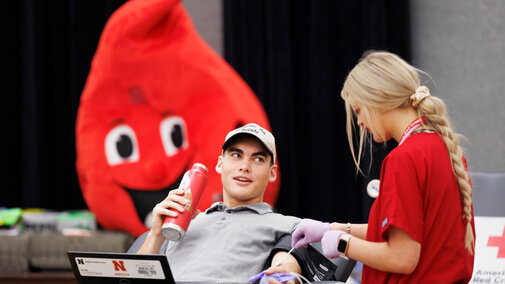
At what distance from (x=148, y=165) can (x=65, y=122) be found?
923 millimetres

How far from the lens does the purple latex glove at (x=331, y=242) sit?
1.48 meters

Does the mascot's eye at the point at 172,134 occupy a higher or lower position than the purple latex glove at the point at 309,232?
lower

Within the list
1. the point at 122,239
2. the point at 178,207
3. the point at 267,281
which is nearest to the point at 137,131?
the point at 122,239

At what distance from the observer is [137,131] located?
3420 mm

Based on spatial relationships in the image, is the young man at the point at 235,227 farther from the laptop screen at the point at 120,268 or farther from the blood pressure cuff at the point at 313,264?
the laptop screen at the point at 120,268

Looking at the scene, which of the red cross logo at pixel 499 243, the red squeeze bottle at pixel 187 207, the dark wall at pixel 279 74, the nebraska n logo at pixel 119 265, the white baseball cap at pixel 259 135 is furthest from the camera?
the dark wall at pixel 279 74

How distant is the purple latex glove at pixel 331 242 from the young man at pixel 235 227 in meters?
0.14

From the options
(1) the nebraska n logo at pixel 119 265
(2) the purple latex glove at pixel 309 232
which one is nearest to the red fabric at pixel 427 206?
(2) the purple latex glove at pixel 309 232

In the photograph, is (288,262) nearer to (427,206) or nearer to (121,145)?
(427,206)

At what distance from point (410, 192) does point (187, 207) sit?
54cm

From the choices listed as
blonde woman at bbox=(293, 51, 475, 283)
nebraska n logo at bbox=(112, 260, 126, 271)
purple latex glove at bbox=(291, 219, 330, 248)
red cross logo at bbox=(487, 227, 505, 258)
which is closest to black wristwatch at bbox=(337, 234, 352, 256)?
blonde woman at bbox=(293, 51, 475, 283)

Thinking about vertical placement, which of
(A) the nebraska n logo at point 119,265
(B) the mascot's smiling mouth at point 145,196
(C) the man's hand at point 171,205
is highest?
(C) the man's hand at point 171,205

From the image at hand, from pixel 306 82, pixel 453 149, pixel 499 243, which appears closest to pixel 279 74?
pixel 306 82

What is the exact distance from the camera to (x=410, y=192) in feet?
4.63
